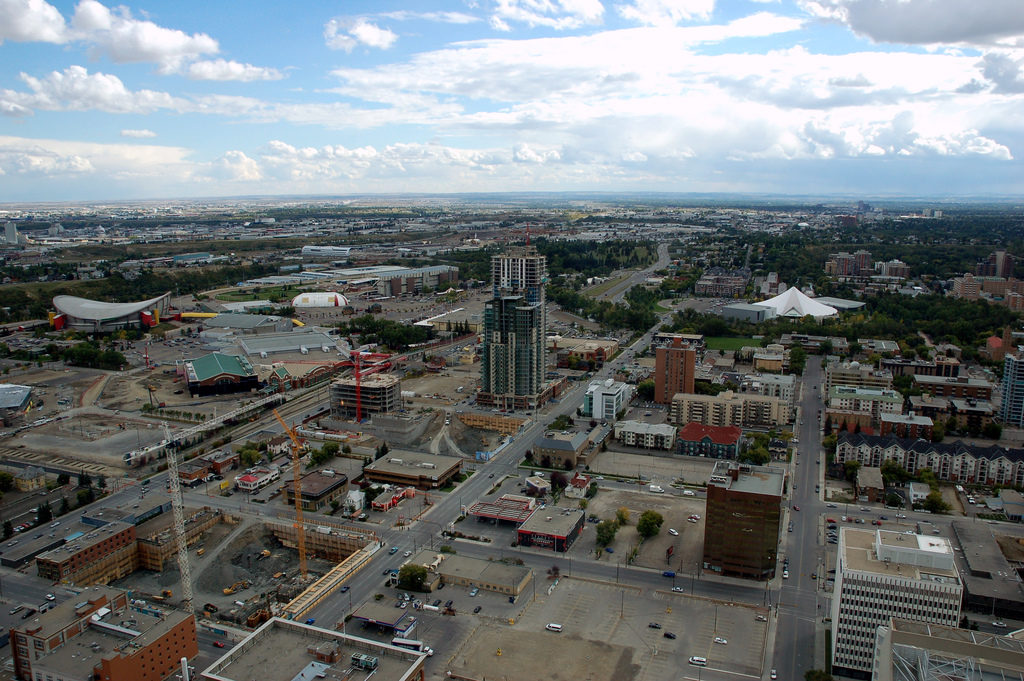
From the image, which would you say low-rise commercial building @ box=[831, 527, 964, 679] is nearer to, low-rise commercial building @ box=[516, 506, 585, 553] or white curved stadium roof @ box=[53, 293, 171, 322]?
low-rise commercial building @ box=[516, 506, 585, 553]

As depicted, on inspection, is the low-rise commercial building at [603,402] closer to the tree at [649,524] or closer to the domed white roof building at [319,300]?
the tree at [649,524]

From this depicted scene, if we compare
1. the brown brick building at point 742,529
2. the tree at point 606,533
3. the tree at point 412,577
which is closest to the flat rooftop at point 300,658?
the tree at point 412,577

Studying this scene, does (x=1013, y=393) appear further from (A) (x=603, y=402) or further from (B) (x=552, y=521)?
(B) (x=552, y=521)

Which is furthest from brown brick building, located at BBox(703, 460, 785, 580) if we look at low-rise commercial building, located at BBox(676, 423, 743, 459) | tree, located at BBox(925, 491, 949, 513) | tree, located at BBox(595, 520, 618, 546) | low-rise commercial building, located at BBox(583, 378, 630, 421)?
low-rise commercial building, located at BBox(583, 378, 630, 421)

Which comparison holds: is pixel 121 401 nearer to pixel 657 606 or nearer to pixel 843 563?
pixel 657 606

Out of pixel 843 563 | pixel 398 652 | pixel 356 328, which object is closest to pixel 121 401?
pixel 356 328
